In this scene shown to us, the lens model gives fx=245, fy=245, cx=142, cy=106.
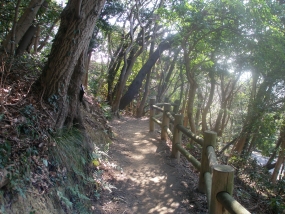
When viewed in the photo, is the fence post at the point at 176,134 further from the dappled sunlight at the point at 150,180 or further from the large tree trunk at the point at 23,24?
the large tree trunk at the point at 23,24

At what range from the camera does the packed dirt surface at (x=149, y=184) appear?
372cm

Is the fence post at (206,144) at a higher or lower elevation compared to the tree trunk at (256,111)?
lower

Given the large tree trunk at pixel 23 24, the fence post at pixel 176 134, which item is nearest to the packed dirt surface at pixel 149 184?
the fence post at pixel 176 134

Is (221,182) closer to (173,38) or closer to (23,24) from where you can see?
(23,24)

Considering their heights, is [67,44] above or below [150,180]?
above

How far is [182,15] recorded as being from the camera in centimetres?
666

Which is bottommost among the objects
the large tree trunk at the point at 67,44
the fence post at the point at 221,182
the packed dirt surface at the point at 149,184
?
the packed dirt surface at the point at 149,184

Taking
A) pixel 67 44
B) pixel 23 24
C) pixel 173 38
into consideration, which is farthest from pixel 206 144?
pixel 173 38

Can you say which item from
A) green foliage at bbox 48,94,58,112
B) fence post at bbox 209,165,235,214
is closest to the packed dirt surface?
fence post at bbox 209,165,235,214

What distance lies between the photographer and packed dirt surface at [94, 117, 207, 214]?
12.2ft

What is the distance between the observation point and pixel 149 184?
14.9 ft

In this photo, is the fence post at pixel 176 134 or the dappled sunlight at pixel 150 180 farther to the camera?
the fence post at pixel 176 134

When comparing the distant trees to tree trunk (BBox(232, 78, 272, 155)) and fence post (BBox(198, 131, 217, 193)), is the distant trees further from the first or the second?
fence post (BBox(198, 131, 217, 193))

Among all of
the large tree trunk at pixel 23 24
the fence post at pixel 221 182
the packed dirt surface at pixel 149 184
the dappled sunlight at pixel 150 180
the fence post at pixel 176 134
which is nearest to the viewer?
the fence post at pixel 221 182
